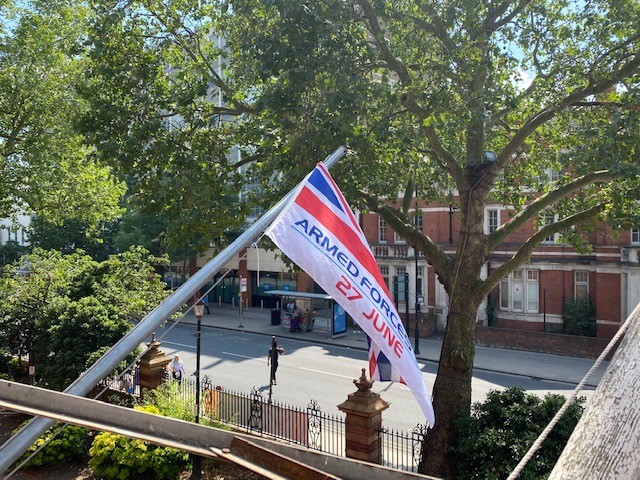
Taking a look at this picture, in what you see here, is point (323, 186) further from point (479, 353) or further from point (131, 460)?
point (479, 353)

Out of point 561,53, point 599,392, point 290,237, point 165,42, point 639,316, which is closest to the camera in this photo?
point 599,392

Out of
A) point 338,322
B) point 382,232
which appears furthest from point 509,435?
point 382,232

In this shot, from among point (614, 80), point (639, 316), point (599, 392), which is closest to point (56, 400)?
point (599, 392)

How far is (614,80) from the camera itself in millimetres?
10656

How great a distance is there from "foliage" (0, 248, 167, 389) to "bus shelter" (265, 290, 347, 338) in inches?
589

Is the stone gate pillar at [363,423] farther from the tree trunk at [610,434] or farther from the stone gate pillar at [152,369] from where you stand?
the tree trunk at [610,434]

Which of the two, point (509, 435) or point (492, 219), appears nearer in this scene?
point (509, 435)

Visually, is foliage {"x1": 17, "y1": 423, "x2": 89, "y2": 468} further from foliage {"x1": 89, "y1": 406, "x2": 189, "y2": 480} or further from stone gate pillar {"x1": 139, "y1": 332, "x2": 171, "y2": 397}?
stone gate pillar {"x1": 139, "y1": 332, "x2": 171, "y2": 397}

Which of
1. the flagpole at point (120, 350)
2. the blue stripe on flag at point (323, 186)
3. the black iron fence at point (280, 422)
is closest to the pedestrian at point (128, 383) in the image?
the black iron fence at point (280, 422)

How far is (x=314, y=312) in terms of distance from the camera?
109ft

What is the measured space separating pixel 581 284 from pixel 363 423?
72.5 ft

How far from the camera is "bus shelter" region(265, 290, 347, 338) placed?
104 feet

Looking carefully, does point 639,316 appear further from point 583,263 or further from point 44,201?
point 583,263

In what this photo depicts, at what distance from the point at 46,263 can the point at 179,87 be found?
8917 millimetres
